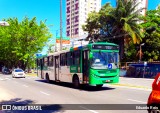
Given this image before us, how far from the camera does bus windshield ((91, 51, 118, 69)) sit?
60.0 ft

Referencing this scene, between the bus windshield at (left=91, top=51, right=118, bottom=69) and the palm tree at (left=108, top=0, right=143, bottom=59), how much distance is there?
28.8 metres

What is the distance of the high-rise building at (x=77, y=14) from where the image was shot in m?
148

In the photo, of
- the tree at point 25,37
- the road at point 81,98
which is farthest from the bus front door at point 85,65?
the tree at point 25,37

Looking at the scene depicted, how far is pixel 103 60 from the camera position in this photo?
Result: 61.0 ft

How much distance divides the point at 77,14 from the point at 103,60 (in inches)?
5225

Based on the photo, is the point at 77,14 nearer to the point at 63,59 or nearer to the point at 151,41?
the point at 151,41

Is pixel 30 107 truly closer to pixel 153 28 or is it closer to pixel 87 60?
pixel 87 60

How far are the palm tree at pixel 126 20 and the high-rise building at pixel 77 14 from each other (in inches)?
3776

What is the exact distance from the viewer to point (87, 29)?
188 ft

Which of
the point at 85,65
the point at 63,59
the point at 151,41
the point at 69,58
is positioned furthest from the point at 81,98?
the point at 151,41

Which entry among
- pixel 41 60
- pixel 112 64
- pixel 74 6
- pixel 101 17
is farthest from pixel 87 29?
Result: pixel 74 6

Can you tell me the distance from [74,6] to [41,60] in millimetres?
124928

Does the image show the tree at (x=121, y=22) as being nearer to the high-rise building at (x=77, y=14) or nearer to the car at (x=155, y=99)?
the car at (x=155, y=99)

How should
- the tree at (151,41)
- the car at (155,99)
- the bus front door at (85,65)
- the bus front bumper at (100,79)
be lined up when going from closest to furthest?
1. the car at (155,99)
2. the bus front bumper at (100,79)
3. the bus front door at (85,65)
4. the tree at (151,41)
